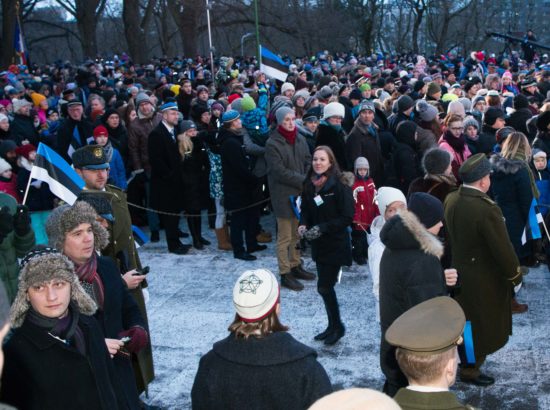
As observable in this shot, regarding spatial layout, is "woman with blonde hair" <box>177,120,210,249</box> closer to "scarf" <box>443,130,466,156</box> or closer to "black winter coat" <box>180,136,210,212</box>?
"black winter coat" <box>180,136,210,212</box>

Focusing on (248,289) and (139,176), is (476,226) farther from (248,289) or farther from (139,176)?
(139,176)

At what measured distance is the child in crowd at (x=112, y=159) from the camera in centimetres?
848

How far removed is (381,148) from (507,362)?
3.96 metres

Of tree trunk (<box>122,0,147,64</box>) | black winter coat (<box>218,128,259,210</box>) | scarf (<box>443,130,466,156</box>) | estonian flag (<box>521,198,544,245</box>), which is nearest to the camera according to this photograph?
estonian flag (<box>521,198,544,245</box>)

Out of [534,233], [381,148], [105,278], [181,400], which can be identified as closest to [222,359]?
[105,278]

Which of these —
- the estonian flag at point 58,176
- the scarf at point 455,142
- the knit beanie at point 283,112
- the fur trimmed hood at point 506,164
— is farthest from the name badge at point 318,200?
the scarf at point 455,142

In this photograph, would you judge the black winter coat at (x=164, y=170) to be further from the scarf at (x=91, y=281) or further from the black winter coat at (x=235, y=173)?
the scarf at (x=91, y=281)

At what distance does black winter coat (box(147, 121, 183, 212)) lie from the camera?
8758 mm

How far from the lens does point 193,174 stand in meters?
9.05

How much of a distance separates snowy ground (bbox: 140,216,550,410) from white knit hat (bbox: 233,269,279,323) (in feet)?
8.06

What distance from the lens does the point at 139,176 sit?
31.8 feet

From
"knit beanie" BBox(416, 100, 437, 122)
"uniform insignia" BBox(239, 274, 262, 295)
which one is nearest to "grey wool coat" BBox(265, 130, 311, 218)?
"knit beanie" BBox(416, 100, 437, 122)

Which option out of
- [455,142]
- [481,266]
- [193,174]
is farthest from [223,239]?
[481,266]

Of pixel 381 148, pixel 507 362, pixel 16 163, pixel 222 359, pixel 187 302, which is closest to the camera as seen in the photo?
pixel 222 359
